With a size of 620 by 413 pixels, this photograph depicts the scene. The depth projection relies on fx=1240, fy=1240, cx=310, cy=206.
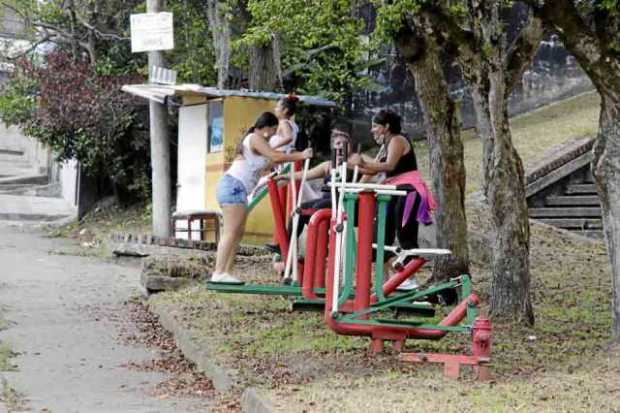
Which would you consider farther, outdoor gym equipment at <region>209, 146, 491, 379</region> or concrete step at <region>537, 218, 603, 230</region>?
concrete step at <region>537, 218, 603, 230</region>

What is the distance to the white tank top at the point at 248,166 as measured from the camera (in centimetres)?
1123

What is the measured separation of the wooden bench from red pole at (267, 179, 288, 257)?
641cm

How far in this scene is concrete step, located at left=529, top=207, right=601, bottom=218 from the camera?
65.3ft

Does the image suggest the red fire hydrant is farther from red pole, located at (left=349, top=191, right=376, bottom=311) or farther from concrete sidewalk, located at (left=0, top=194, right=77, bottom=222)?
concrete sidewalk, located at (left=0, top=194, right=77, bottom=222)

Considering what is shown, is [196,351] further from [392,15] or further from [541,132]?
[541,132]

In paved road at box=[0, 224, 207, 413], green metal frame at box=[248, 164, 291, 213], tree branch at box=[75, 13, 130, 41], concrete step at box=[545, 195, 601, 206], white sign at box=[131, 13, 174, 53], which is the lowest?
paved road at box=[0, 224, 207, 413]

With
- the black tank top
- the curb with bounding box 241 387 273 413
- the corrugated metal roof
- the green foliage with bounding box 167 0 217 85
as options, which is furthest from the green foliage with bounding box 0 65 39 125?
the curb with bounding box 241 387 273 413

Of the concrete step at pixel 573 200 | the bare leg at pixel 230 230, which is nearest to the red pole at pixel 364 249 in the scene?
the bare leg at pixel 230 230

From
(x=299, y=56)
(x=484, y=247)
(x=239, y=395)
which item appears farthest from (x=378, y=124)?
(x=299, y=56)

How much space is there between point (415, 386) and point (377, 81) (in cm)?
1883

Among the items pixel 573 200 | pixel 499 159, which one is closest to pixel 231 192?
pixel 499 159

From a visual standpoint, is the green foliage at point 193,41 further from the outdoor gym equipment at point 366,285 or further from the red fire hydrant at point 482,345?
the red fire hydrant at point 482,345

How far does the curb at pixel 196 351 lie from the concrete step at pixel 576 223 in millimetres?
8953

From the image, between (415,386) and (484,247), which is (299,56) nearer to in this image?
(484,247)
